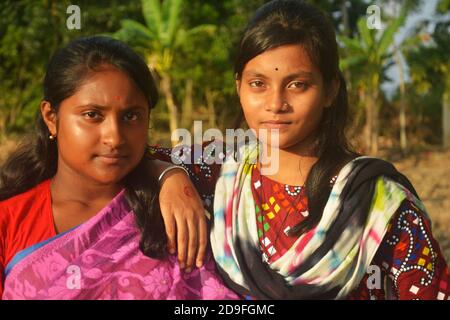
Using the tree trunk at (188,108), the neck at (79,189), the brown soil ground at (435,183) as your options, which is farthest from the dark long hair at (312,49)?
the tree trunk at (188,108)

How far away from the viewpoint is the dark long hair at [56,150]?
1777 mm

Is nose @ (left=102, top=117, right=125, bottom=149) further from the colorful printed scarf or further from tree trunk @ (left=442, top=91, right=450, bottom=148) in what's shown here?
tree trunk @ (left=442, top=91, right=450, bottom=148)

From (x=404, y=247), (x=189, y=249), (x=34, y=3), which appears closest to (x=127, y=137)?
(x=189, y=249)

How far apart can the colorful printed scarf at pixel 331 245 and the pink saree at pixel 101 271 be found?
0.10 metres

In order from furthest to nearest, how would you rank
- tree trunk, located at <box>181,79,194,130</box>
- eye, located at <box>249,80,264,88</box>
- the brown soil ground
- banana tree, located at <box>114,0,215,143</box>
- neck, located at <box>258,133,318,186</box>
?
tree trunk, located at <box>181,79,194,130</box> < banana tree, located at <box>114,0,215,143</box> < the brown soil ground < neck, located at <box>258,133,318,186</box> < eye, located at <box>249,80,264,88</box>

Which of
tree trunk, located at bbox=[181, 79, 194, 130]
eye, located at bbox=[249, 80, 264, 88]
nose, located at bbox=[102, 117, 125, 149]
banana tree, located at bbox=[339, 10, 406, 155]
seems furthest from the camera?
tree trunk, located at bbox=[181, 79, 194, 130]

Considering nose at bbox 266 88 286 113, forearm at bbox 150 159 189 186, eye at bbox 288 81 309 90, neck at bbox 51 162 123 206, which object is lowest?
neck at bbox 51 162 123 206

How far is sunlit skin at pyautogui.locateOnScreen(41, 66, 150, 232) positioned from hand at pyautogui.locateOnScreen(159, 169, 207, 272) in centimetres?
17

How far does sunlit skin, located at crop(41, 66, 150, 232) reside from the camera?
172cm

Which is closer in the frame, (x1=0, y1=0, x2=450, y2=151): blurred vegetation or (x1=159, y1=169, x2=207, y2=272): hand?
(x1=159, y1=169, x2=207, y2=272): hand

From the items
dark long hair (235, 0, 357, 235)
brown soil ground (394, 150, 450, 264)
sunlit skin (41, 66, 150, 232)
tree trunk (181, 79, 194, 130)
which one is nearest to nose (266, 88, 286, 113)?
dark long hair (235, 0, 357, 235)
